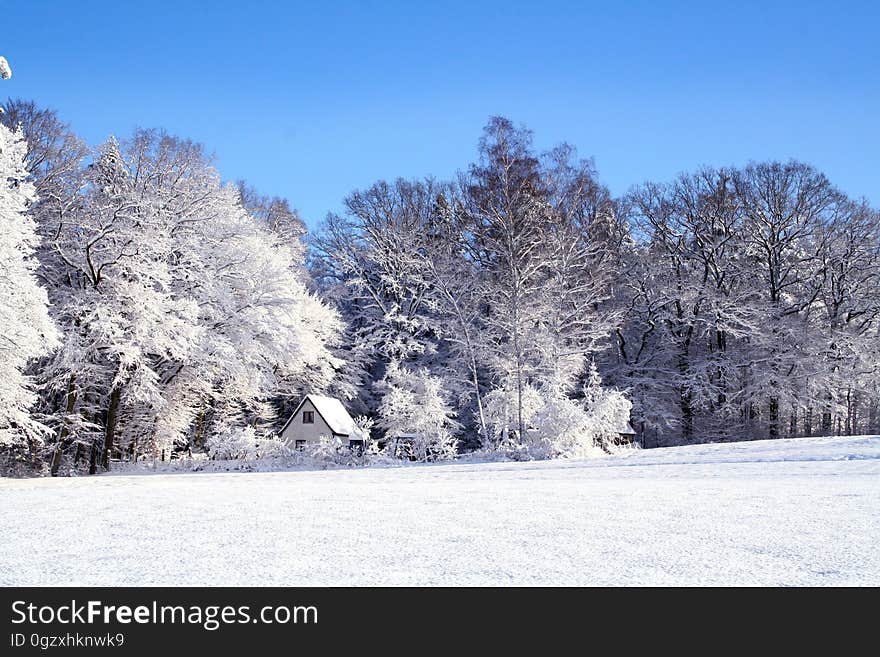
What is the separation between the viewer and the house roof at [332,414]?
33.1 meters

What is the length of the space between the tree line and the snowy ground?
11.8m

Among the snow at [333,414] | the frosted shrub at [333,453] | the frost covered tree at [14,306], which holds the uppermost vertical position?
the frost covered tree at [14,306]

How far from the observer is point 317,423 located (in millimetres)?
33312

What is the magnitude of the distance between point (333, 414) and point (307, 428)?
1464 mm

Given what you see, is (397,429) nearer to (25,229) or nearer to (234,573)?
(25,229)

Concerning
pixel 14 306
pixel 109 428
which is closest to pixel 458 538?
pixel 14 306

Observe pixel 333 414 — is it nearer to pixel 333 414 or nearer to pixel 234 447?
pixel 333 414

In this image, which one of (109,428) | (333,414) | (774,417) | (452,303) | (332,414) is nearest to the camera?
(109,428)

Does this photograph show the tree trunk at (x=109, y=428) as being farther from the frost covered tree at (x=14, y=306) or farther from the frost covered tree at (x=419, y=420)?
the frost covered tree at (x=419, y=420)

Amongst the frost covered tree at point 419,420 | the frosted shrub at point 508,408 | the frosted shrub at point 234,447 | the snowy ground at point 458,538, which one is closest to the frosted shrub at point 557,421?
the frosted shrub at point 508,408

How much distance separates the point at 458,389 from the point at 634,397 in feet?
29.9

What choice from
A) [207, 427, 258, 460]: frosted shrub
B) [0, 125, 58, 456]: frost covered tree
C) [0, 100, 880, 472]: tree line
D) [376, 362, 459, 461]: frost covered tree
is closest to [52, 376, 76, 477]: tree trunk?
[0, 100, 880, 472]: tree line

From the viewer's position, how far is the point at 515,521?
249 inches

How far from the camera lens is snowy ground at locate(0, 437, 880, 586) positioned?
13.3 ft
